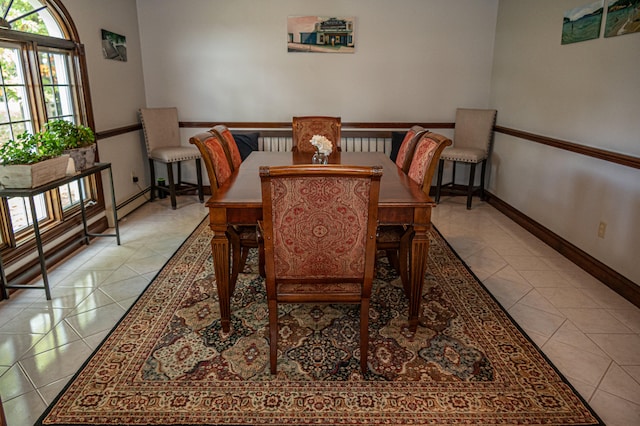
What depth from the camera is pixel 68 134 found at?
3020 mm

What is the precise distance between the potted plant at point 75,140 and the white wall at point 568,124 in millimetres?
3738

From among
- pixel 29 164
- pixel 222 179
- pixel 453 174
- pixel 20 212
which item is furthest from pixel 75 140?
pixel 453 174

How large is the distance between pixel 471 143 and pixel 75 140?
399cm

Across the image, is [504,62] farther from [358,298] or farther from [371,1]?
[358,298]

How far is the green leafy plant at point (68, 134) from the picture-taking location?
2.94 meters

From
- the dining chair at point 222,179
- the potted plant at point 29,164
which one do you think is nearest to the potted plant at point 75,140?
the potted plant at point 29,164

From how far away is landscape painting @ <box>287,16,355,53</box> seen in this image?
4.93 m

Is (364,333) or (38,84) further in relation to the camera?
(38,84)

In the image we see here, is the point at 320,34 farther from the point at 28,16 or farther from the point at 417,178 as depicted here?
the point at 417,178

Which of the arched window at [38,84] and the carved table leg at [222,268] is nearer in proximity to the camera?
the carved table leg at [222,268]

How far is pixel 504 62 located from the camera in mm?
4734

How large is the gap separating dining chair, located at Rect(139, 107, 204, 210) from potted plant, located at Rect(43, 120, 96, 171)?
1.35m

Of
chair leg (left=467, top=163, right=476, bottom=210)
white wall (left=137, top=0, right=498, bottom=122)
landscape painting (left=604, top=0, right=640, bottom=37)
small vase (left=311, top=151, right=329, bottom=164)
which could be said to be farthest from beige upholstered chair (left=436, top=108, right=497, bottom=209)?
small vase (left=311, top=151, right=329, bottom=164)

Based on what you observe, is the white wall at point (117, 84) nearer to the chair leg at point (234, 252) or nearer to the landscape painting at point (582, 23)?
the chair leg at point (234, 252)
